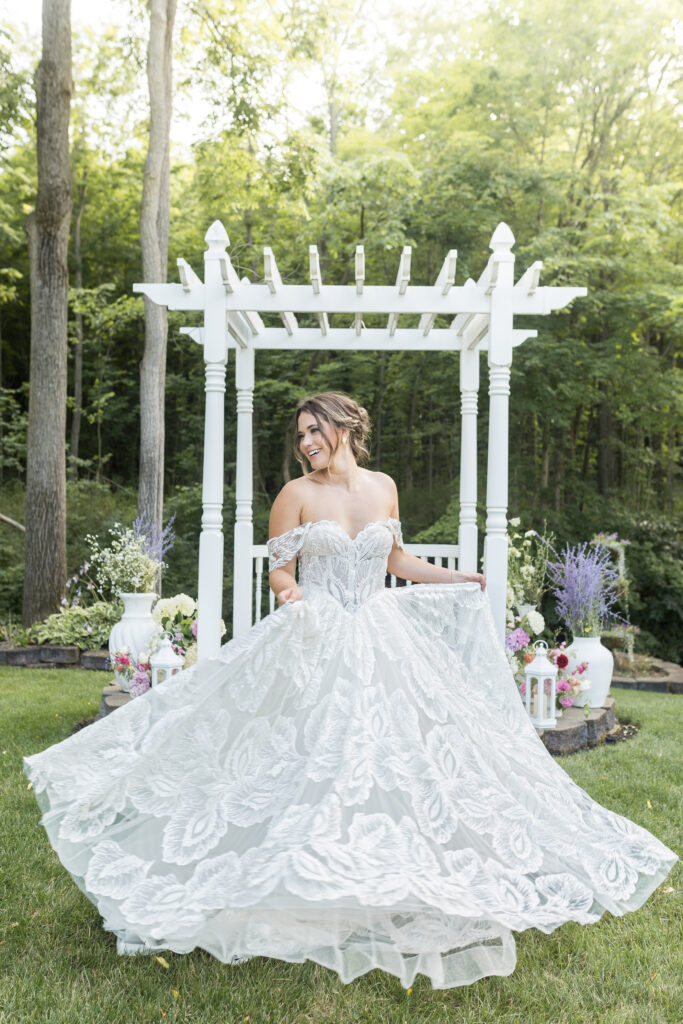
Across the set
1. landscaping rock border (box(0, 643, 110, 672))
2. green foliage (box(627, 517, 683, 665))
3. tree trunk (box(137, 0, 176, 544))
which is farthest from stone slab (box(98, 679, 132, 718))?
green foliage (box(627, 517, 683, 665))

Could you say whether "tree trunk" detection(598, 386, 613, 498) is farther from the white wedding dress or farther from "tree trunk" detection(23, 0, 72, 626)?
the white wedding dress

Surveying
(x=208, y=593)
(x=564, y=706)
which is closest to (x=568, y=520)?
(x=564, y=706)

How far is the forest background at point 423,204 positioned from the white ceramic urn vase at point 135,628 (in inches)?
167

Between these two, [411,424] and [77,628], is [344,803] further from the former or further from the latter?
[411,424]

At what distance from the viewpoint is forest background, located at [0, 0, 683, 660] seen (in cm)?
980

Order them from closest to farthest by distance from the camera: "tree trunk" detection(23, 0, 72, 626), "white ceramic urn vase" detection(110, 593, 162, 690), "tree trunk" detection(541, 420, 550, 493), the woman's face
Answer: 1. the woman's face
2. "white ceramic urn vase" detection(110, 593, 162, 690)
3. "tree trunk" detection(23, 0, 72, 626)
4. "tree trunk" detection(541, 420, 550, 493)

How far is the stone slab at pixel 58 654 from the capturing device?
24.2 feet

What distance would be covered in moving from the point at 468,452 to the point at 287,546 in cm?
242

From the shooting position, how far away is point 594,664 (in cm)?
536

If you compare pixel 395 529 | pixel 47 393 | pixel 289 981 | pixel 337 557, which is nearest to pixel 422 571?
pixel 395 529

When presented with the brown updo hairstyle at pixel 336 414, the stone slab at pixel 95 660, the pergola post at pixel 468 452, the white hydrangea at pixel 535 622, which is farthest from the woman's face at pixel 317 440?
the stone slab at pixel 95 660

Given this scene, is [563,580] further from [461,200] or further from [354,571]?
[461,200]

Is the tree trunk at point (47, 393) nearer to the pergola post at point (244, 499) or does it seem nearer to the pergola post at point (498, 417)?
the pergola post at point (244, 499)

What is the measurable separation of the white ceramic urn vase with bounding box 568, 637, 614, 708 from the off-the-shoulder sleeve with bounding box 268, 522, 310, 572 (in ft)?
9.68
